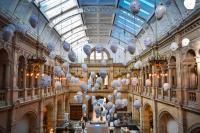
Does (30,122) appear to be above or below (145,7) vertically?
below

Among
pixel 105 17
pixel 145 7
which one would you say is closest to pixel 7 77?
pixel 145 7

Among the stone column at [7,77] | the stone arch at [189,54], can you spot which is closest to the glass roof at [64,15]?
the stone column at [7,77]

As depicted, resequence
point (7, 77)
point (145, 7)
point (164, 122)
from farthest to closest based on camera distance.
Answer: point (164, 122) < point (145, 7) < point (7, 77)

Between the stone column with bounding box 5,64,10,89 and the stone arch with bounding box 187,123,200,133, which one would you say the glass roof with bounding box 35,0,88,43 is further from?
the stone arch with bounding box 187,123,200,133

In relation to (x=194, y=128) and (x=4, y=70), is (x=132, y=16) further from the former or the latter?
(x=4, y=70)

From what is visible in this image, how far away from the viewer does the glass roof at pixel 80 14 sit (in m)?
14.2

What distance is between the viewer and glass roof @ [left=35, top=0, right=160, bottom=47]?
14227 millimetres

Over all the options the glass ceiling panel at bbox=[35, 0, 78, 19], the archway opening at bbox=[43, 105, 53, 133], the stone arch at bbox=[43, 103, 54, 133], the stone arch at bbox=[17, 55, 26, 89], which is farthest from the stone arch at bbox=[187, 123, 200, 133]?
the archway opening at bbox=[43, 105, 53, 133]

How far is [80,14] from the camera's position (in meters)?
18.5

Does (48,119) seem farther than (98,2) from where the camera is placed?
Yes

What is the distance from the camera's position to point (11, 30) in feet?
24.8

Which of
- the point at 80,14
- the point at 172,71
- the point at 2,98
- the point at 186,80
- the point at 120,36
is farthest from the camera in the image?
the point at 120,36

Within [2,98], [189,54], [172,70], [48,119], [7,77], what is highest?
[189,54]

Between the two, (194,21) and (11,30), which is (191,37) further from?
(11,30)
